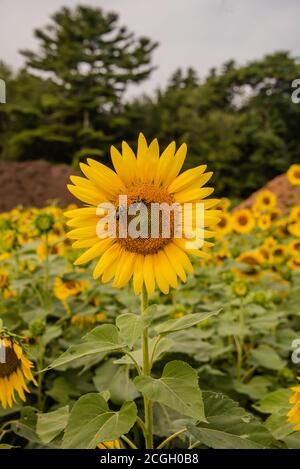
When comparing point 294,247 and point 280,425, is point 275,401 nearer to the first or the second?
point 280,425

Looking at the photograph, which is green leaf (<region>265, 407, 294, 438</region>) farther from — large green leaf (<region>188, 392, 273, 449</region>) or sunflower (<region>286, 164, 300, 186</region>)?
sunflower (<region>286, 164, 300, 186</region>)

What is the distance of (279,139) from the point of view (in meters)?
20.1

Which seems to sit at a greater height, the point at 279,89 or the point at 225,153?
the point at 279,89

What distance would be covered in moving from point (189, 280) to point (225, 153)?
17.7 m

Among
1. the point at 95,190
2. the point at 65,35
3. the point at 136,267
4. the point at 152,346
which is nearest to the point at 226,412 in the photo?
the point at 152,346

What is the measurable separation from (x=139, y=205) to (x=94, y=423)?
15.4 inches

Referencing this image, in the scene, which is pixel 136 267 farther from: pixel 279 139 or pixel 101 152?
pixel 279 139

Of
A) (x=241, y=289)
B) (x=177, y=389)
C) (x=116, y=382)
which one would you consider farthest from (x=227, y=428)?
(x=241, y=289)

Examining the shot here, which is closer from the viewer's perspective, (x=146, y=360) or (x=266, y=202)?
(x=146, y=360)

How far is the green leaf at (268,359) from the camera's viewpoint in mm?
1794

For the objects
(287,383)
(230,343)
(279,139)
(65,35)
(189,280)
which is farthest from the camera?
(65,35)

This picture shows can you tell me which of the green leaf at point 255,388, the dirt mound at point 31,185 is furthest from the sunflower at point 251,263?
the dirt mound at point 31,185

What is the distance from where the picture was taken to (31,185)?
1194 centimetres

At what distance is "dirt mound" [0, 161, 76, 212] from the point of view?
11.1 m
